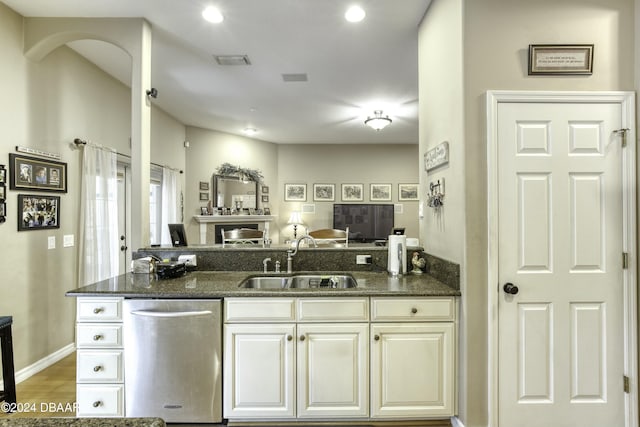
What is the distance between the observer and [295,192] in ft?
24.5

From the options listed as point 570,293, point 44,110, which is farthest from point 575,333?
point 44,110

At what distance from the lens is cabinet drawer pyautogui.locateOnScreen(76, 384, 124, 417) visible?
2016 millimetres

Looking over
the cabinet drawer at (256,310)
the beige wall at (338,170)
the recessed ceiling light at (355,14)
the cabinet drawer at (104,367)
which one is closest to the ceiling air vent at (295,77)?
the recessed ceiling light at (355,14)

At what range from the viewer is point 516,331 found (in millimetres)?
1954

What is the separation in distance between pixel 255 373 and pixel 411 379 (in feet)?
3.22

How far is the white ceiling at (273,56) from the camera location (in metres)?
2.62

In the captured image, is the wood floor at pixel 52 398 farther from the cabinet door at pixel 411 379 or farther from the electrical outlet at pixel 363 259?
the electrical outlet at pixel 363 259

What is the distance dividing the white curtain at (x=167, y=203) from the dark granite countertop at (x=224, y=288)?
2783 mm

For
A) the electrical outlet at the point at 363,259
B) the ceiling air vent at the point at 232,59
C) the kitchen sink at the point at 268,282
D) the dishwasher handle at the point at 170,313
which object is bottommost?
the dishwasher handle at the point at 170,313

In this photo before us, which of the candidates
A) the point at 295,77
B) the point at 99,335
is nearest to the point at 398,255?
the point at 99,335

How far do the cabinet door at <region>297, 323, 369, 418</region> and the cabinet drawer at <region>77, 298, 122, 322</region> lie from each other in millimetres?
1173

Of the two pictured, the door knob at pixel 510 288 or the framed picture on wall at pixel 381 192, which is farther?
the framed picture on wall at pixel 381 192

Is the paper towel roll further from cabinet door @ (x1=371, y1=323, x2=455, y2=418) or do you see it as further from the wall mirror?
the wall mirror

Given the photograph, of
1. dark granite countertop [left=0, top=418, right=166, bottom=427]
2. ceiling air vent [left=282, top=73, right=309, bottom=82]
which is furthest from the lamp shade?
dark granite countertop [left=0, top=418, right=166, bottom=427]
